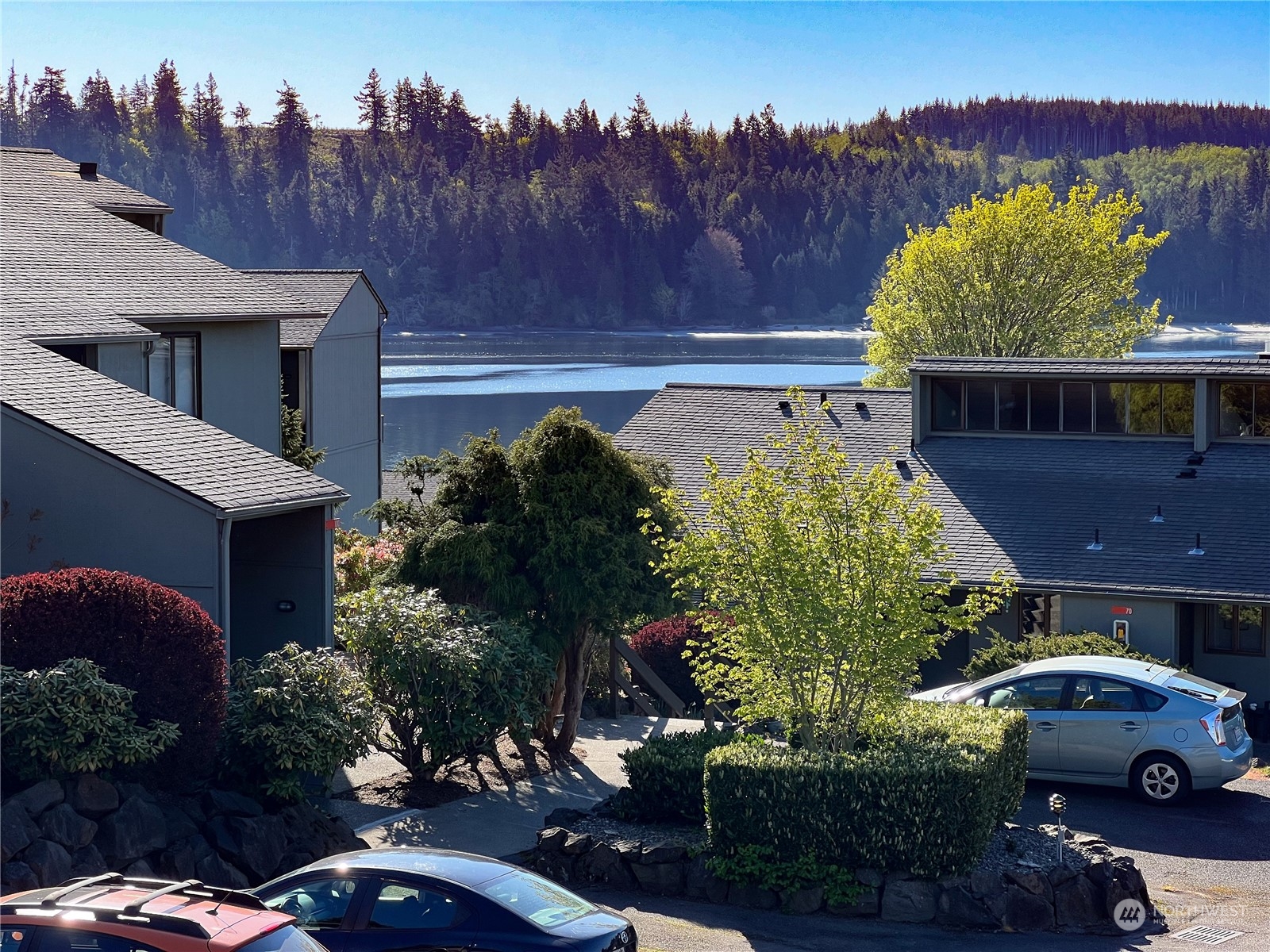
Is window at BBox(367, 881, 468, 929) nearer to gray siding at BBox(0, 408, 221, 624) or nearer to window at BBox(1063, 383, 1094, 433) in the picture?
gray siding at BBox(0, 408, 221, 624)

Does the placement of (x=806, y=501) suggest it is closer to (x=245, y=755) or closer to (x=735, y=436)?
(x=245, y=755)

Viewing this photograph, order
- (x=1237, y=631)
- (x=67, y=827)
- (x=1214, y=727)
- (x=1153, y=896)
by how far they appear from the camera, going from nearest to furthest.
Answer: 1. (x=67, y=827)
2. (x=1153, y=896)
3. (x=1214, y=727)
4. (x=1237, y=631)

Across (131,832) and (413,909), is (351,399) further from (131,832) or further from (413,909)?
(413,909)

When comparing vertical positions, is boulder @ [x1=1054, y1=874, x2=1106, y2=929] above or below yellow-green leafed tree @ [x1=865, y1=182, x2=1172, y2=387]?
below

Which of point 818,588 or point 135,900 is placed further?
point 818,588

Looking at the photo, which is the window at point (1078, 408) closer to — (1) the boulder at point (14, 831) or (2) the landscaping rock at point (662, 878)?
(2) the landscaping rock at point (662, 878)

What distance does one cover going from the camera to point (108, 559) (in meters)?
16.2

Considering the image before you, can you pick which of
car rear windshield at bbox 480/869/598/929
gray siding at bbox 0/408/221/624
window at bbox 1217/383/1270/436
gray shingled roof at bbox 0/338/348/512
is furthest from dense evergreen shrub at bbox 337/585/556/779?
window at bbox 1217/383/1270/436

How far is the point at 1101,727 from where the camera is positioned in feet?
59.1

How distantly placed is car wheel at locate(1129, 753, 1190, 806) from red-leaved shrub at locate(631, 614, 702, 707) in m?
9.46

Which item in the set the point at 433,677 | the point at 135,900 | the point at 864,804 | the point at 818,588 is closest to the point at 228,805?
the point at 433,677

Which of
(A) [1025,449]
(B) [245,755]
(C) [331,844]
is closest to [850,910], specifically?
(C) [331,844]

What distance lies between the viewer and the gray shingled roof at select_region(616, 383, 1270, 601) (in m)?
24.6

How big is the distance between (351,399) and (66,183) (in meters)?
10.0
